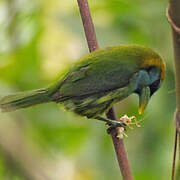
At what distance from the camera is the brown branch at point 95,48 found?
70.2 inches

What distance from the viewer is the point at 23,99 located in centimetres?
246

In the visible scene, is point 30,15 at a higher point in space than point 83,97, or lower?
higher

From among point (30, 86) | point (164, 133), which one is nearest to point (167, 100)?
point (164, 133)

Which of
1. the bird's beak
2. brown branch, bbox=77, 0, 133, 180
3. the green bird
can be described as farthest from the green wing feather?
brown branch, bbox=77, 0, 133, 180

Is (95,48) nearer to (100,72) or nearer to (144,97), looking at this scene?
(100,72)

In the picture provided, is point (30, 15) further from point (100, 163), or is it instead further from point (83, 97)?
point (100, 163)

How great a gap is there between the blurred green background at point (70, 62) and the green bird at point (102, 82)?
0.25 meters

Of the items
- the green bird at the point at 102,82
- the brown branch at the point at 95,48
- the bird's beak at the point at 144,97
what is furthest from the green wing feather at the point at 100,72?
the brown branch at the point at 95,48

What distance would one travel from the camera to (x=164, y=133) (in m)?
3.11

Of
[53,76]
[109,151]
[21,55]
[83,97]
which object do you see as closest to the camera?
[83,97]

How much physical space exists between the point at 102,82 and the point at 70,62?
0.54m

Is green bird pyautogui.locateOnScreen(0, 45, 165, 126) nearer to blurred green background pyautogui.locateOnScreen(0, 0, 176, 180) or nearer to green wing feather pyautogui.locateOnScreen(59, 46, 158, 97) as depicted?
green wing feather pyautogui.locateOnScreen(59, 46, 158, 97)

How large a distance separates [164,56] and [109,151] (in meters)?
0.74

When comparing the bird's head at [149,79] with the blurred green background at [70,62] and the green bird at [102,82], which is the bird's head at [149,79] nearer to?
the green bird at [102,82]
